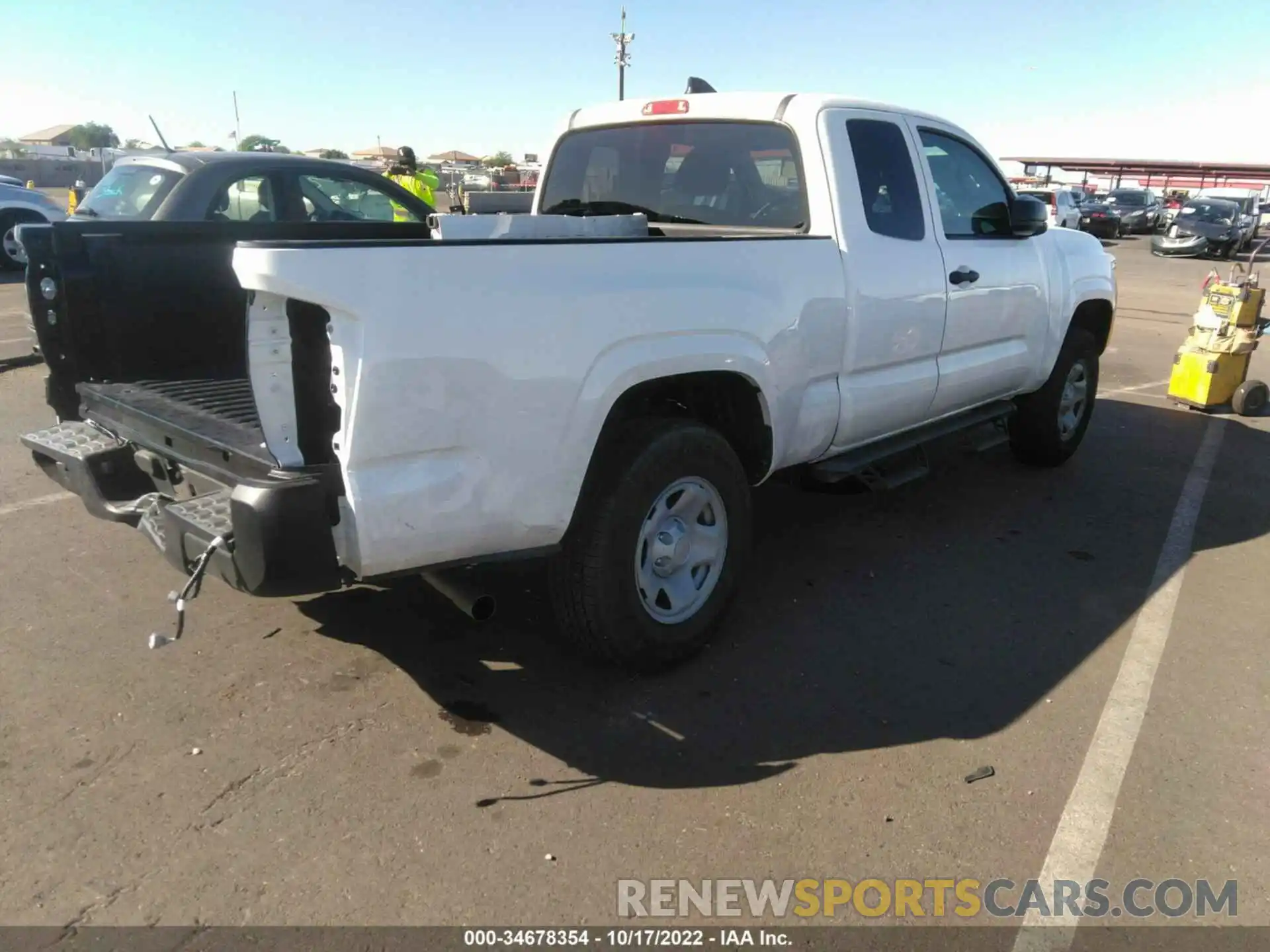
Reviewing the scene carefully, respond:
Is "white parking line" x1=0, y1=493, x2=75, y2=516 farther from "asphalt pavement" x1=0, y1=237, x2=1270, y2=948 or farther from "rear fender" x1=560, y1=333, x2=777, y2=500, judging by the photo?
"rear fender" x1=560, y1=333, x2=777, y2=500

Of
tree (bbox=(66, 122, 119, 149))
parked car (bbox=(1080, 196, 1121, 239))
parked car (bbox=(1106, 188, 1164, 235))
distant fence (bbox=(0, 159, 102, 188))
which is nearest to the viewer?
parked car (bbox=(1080, 196, 1121, 239))

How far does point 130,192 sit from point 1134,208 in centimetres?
3743

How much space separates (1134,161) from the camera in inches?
2313

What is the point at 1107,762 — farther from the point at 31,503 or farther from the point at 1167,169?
the point at 1167,169

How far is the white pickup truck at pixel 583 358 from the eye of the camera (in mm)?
2521

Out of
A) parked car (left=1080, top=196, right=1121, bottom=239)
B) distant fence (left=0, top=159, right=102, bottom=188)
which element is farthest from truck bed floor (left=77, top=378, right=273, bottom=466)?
distant fence (left=0, top=159, right=102, bottom=188)

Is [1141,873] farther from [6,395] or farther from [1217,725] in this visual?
[6,395]

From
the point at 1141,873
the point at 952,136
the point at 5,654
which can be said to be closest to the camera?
the point at 1141,873

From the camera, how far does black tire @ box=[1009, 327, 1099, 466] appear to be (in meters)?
5.86

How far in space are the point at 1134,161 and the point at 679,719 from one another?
67184mm

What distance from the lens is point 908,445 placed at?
4.57 meters

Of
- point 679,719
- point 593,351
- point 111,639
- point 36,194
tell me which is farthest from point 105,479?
point 36,194

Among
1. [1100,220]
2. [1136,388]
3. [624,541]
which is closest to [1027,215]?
[624,541]

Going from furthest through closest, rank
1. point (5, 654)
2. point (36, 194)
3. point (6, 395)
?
point (36, 194)
point (6, 395)
point (5, 654)
